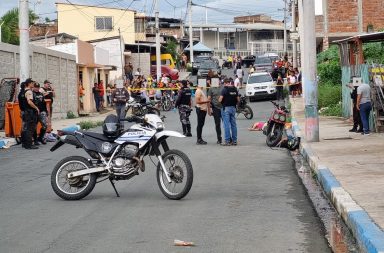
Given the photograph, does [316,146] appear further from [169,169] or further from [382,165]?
[169,169]

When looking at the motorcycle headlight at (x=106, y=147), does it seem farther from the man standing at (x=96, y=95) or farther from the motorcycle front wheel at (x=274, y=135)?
the man standing at (x=96, y=95)

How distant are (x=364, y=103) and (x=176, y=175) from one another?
32.9 feet

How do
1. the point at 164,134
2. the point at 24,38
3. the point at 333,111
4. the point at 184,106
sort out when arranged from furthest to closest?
the point at 333,111 < the point at 24,38 < the point at 184,106 < the point at 164,134

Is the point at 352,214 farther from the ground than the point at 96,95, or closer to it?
closer to it

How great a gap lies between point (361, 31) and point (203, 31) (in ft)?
216

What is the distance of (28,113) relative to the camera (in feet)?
67.1

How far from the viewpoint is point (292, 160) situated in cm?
1673

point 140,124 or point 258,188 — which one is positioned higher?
point 140,124

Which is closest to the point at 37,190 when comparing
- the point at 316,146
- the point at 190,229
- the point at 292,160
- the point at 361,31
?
the point at 190,229

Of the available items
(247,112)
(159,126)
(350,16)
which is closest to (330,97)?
(247,112)

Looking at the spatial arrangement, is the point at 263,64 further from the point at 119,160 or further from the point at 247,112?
the point at 119,160

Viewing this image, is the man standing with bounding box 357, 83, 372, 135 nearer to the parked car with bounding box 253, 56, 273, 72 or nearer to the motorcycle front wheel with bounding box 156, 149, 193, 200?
the motorcycle front wheel with bounding box 156, 149, 193, 200

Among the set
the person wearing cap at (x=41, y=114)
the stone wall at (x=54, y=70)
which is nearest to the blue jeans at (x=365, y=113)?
the person wearing cap at (x=41, y=114)

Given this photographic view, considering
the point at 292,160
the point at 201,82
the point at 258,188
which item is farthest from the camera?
the point at 201,82
